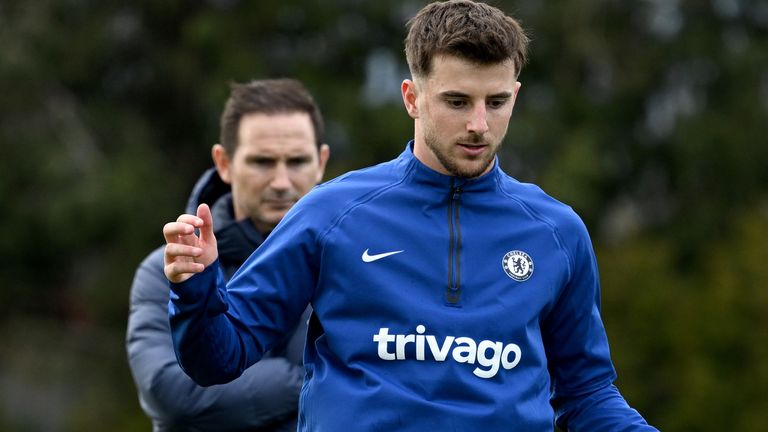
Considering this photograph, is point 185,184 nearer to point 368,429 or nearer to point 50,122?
point 50,122

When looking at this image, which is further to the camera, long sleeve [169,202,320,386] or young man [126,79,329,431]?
young man [126,79,329,431]

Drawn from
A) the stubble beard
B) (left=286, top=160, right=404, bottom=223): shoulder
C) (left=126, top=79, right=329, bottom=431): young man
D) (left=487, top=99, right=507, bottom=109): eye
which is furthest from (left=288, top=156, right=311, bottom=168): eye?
(left=487, top=99, right=507, bottom=109): eye

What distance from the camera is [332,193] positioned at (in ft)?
13.7

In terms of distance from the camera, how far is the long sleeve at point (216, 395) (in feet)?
16.8

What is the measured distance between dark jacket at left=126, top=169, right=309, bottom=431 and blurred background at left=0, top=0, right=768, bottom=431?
17.1 metres

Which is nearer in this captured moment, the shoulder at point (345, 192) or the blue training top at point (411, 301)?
the blue training top at point (411, 301)

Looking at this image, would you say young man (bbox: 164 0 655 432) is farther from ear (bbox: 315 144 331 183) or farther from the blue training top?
ear (bbox: 315 144 331 183)

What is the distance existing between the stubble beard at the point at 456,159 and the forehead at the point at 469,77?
0.42 ft

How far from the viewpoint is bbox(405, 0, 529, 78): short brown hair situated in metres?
4.10

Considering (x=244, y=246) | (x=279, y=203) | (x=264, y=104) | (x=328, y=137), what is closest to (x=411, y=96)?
(x=244, y=246)

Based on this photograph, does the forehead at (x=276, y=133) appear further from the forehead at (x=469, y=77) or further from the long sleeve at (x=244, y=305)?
the forehead at (x=469, y=77)

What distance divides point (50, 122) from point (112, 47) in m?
1.86

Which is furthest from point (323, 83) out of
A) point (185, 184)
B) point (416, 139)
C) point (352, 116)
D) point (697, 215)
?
point (416, 139)

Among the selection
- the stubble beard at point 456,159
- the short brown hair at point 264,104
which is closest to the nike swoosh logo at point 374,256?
the stubble beard at point 456,159
